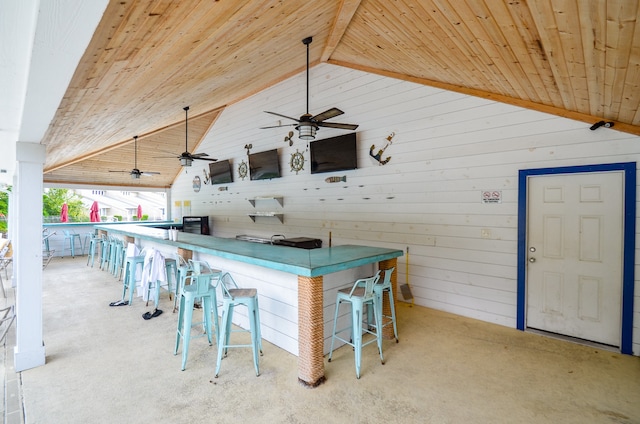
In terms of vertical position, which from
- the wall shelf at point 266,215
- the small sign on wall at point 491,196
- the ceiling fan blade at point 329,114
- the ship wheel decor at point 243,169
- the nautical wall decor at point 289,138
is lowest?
the wall shelf at point 266,215

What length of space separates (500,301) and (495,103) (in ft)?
7.83

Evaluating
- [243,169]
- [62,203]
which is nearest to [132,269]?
[243,169]

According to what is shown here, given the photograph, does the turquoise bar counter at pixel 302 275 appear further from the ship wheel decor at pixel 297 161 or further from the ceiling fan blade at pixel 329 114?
the ship wheel decor at pixel 297 161

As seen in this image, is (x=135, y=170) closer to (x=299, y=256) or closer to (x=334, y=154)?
(x=334, y=154)

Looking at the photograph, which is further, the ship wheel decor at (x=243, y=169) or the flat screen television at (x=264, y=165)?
the ship wheel decor at (x=243, y=169)

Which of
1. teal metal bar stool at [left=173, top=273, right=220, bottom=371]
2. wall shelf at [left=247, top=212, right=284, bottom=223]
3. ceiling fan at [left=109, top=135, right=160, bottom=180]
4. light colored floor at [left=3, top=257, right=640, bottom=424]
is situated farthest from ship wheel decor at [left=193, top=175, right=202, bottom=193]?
teal metal bar stool at [left=173, top=273, right=220, bottom=371]

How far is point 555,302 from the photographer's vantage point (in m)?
3.35

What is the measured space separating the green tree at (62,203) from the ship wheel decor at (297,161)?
590 inches

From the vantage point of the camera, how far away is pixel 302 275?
7.96 ft

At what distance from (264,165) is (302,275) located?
4539 millimetres

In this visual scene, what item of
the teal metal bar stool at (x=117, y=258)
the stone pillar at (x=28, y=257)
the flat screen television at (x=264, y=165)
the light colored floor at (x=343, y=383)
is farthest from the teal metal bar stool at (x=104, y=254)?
the stone pillar at (x=28, y=257)

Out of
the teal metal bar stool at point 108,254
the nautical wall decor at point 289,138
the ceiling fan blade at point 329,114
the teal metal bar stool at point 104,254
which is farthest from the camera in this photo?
the teal metal bar stool at point 104,254

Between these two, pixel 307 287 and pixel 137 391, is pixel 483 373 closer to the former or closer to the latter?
pixel 307 287

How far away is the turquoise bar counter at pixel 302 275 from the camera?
2.43 meters
